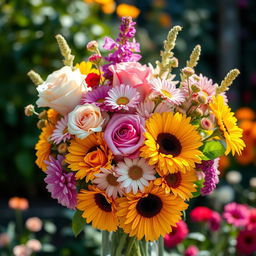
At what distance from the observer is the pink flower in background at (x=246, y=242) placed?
1.62m

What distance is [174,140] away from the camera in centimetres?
105

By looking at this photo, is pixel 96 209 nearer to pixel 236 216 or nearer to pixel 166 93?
pixel 166 93

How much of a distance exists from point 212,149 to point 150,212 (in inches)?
7.2

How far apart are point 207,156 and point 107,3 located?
2.13 metres

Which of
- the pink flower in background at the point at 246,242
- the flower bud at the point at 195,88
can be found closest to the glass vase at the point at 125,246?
the flower bud at the point at 195,88

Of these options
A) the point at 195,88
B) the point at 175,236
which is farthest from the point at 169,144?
the point at 175,236

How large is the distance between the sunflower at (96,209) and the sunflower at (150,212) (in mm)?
28

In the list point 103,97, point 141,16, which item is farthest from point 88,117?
point 141,16

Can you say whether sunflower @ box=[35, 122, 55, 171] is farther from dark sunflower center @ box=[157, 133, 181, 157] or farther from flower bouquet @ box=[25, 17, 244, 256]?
dark sunflower center @ box=[157, 133, 181, 157]

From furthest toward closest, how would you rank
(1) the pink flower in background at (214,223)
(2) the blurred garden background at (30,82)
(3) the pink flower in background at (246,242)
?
(2) the blurred garden background at (30,82), (1) the pink flower in background at (214,223), (3) the pink flower in background at (246,242)

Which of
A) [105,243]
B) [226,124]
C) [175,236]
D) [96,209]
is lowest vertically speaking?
[175,236]

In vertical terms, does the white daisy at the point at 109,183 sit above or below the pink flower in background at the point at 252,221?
above

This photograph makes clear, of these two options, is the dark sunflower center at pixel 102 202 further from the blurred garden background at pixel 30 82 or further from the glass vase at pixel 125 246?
the blurred garden background at pixel 30 82

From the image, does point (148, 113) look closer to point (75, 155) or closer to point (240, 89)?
point (75, 155)
